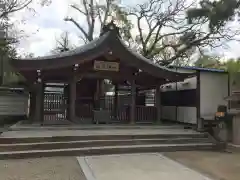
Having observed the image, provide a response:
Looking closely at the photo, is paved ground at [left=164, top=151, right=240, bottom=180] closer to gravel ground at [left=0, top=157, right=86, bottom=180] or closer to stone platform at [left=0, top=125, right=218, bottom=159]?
stone platform at [left=0, top=125, right=218, bottom=159]

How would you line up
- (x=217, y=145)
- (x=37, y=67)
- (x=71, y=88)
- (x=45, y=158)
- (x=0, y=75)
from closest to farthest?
(x=45, y=158)
(x=217, y=145)
(x=37, y=67)
(x=71, y=88)
(x=0, y=75)

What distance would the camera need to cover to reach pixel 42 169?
614 cm

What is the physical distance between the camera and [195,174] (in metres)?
5.95

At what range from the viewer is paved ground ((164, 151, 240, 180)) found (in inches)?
240

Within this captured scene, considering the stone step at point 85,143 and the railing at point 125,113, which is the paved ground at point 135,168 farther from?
the railing at point 125,113

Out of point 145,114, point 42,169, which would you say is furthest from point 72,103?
point 42,169

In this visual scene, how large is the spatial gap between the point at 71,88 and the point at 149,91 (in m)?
6.02

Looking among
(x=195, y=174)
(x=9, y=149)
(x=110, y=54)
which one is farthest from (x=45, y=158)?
(x=110, y=54)

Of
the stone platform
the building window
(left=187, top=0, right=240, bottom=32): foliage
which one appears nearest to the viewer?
the stone platform

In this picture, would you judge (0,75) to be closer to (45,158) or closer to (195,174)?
(45,158)

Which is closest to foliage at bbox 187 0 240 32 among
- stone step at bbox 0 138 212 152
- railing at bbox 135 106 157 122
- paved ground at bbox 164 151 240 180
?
stone step at bbox 0 138 212 152

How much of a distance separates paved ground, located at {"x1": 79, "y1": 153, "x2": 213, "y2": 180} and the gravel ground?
29 cm

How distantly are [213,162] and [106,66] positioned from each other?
A: 20.8 ft

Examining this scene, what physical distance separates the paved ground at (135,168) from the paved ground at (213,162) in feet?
1.20
